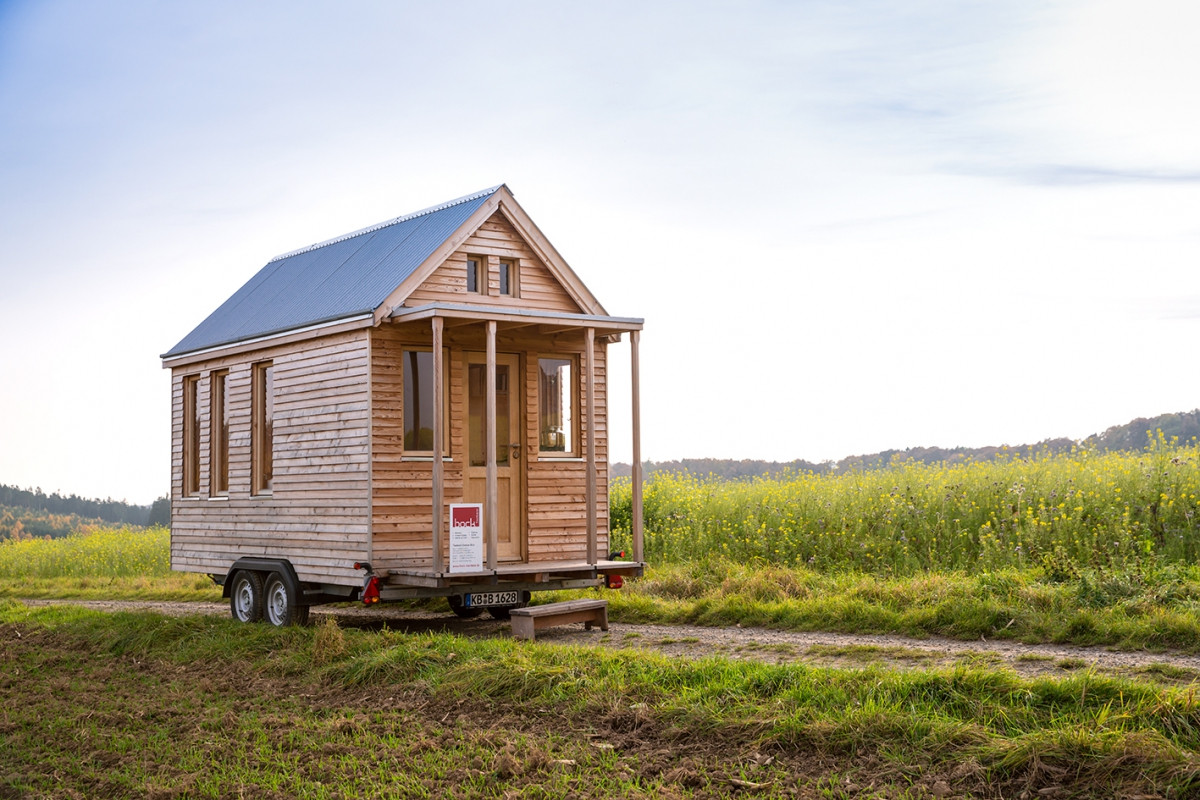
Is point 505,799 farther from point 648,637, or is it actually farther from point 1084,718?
point 648,637

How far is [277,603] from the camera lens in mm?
14883

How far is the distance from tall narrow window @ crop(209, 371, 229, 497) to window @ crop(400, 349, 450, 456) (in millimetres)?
4340

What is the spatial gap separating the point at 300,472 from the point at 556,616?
430cm

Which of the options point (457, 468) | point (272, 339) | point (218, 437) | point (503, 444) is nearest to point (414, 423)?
point (457, 468)

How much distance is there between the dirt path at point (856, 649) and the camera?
30.6 ft

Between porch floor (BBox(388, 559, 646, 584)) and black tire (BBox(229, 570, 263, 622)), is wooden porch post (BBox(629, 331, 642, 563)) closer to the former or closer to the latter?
porch floor (BBox(388, 559, 646, 584))

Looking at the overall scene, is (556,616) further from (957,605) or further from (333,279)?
(333,279)

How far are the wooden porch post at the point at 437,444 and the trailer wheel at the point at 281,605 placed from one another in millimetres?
2608

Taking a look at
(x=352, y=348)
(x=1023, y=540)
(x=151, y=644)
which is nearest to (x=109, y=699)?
(x=151, y=644)

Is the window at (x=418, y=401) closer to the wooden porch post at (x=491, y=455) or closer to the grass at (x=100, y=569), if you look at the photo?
the wooden porch post at (x=491, y=455)

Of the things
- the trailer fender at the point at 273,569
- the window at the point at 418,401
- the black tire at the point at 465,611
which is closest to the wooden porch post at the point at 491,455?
the window at the point at 418,401

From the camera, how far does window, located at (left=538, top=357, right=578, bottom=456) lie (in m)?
15.0

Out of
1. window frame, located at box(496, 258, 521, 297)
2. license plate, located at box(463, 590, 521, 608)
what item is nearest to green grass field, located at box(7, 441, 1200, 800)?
license plate, located at box(463, 590, 521, 608)

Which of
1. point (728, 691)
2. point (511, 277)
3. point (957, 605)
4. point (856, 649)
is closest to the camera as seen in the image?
point (728, 691)
